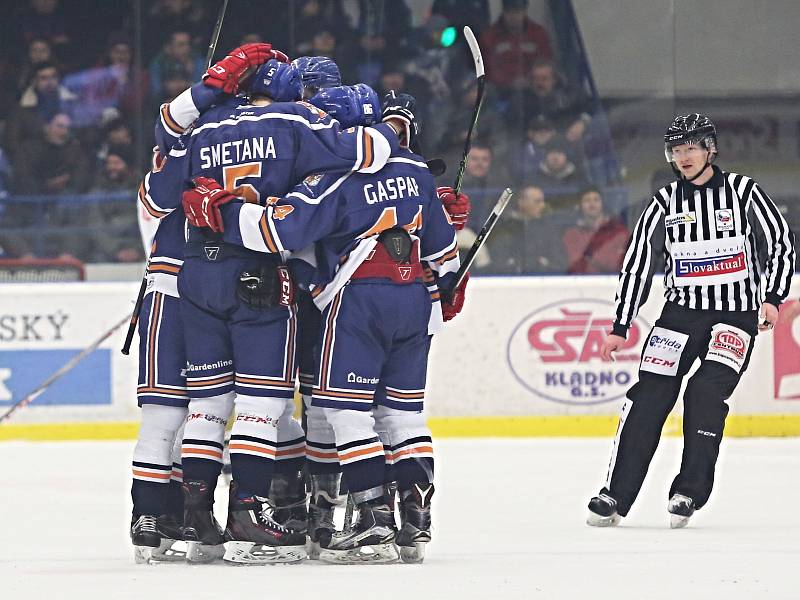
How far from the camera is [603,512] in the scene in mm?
5715

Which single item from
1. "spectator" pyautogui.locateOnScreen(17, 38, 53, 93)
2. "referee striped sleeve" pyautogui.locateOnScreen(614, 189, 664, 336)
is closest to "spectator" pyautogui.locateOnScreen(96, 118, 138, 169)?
"spectator" pyautogui.locateOnScreen(17, 38, 53, 93)

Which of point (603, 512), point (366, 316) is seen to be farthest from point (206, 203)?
point (603, 512)

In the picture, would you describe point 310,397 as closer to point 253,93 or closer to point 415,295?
point 415,295

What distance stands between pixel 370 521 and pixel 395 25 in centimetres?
568

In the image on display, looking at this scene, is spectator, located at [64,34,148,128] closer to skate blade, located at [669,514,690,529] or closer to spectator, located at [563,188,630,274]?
spectator, located at [563,188,630,274]

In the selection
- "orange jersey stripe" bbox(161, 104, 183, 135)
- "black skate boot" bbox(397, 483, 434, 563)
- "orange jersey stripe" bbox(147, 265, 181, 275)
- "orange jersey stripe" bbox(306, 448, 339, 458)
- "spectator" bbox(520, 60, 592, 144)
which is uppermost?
"spectator" bbox(520, 60, 592, 144)

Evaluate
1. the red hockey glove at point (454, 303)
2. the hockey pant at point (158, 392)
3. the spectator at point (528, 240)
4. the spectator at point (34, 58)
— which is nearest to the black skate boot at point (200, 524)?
the hockey pant at point (158, 392)

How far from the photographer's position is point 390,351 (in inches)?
188

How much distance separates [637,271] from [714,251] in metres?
0.25

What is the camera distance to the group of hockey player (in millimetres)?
4621

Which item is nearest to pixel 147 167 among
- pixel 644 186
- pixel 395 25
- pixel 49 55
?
pixel 49 55

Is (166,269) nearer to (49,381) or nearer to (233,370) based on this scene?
(233,370)

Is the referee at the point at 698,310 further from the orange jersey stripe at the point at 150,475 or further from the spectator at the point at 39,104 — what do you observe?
the spectator at the point at 39,104

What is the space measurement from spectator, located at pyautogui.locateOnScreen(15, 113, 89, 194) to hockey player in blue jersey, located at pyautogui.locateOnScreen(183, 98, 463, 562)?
5326 mm
